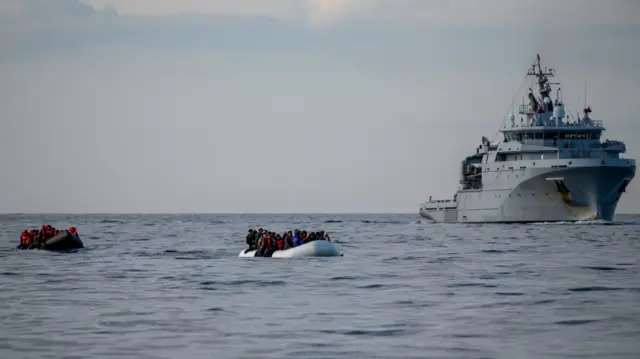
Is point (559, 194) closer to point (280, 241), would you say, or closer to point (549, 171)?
point (549, 171)

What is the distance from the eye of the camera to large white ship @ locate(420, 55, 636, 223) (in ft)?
391

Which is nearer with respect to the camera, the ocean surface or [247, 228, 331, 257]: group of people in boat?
the ocean surface

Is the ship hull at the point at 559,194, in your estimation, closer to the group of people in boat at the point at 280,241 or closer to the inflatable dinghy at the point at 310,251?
the group of people in boat at the point at 280,241

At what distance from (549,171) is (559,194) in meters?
3.87

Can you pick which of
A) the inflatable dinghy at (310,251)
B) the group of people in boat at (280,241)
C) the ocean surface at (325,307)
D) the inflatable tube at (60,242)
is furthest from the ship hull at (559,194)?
the inflatable tube at (60,242)

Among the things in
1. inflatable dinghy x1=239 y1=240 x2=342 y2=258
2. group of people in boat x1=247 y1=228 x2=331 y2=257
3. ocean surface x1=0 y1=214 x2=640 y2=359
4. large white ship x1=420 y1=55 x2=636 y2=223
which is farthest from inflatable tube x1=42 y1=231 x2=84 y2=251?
large white ship x1=420 y1=55 x2=636 y2=223

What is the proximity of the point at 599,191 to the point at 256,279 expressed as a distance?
7744 cm

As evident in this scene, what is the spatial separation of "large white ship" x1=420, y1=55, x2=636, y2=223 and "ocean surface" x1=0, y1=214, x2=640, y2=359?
5101 cm

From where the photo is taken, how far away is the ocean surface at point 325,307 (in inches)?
1126

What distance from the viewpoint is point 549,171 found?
390ft

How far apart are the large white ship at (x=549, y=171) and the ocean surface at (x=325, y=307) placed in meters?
51.0

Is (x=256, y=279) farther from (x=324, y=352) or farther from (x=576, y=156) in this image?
(x=576, y=156)

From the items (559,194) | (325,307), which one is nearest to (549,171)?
(559,194)

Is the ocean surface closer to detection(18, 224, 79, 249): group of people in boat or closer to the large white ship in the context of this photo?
detection(18, 224, 79, 249): group of people in boat
